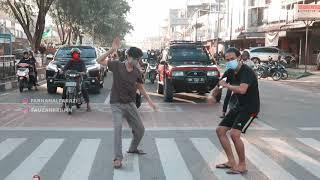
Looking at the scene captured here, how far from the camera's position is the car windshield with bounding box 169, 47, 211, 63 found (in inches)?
732

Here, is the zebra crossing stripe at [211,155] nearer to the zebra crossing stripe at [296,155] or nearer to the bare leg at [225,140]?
the bare leg at [225,140]

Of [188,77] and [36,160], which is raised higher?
[188,77]

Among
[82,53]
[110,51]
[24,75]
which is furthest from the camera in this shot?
[82,53]

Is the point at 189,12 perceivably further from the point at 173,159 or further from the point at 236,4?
the point at 173,159

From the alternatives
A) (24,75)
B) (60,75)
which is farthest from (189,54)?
(24,75)

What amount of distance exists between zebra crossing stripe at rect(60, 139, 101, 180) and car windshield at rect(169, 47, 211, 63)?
8987 millimetres

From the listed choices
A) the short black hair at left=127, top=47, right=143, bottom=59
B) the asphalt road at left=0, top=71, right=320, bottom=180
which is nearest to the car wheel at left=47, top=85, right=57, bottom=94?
the asphalt road at left=0, top=71, right=320, bottom=180

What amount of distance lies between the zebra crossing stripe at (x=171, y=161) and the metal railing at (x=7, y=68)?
13890mm

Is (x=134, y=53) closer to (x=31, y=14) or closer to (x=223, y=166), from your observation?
(x=223, y=166)

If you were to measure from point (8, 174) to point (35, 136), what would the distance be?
325 cm

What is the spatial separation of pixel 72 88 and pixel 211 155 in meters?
6.03

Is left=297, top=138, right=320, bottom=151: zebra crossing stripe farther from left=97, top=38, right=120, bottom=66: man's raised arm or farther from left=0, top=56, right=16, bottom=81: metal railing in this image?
left=0, top=56, right=16, bottom=81: metal railing

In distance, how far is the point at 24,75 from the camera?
1981 centimetres

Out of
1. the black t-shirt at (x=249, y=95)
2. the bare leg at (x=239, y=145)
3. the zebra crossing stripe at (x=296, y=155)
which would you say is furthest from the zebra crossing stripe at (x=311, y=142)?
the black t-shirt at (x=249, y=95)
